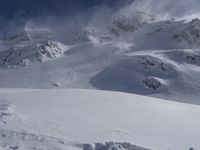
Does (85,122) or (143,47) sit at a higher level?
(143,47)

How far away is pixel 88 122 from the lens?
27.6 m

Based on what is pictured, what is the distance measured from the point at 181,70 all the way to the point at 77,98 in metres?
112

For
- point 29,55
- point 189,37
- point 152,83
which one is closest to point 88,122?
point 152,83

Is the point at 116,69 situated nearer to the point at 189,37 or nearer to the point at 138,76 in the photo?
the point at 138,76

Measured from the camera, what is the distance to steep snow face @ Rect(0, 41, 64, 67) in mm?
180113

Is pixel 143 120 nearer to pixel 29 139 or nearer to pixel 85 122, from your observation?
pixel 85 122

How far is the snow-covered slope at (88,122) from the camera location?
905 inches

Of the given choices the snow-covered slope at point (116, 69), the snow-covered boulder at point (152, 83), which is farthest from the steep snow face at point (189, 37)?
the snow-covered boulder at point (152, 83)

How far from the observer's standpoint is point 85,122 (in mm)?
27516

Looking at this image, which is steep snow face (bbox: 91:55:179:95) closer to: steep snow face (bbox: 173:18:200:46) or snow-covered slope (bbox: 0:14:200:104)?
snow-covered slope (bbox: 0:14:200:104)

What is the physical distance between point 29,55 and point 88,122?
160 metres

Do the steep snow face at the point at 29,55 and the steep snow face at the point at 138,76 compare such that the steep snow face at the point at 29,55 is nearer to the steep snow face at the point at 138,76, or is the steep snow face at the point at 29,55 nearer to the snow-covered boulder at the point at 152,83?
the steep snow face at the point at 138,76

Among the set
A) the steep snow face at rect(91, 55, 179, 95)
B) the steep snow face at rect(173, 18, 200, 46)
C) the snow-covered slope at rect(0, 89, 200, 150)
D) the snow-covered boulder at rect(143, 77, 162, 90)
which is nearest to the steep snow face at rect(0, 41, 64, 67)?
the steep snow face at rect(91, 55, 179, 95)

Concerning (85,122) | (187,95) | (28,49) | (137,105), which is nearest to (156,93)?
(187,95)
